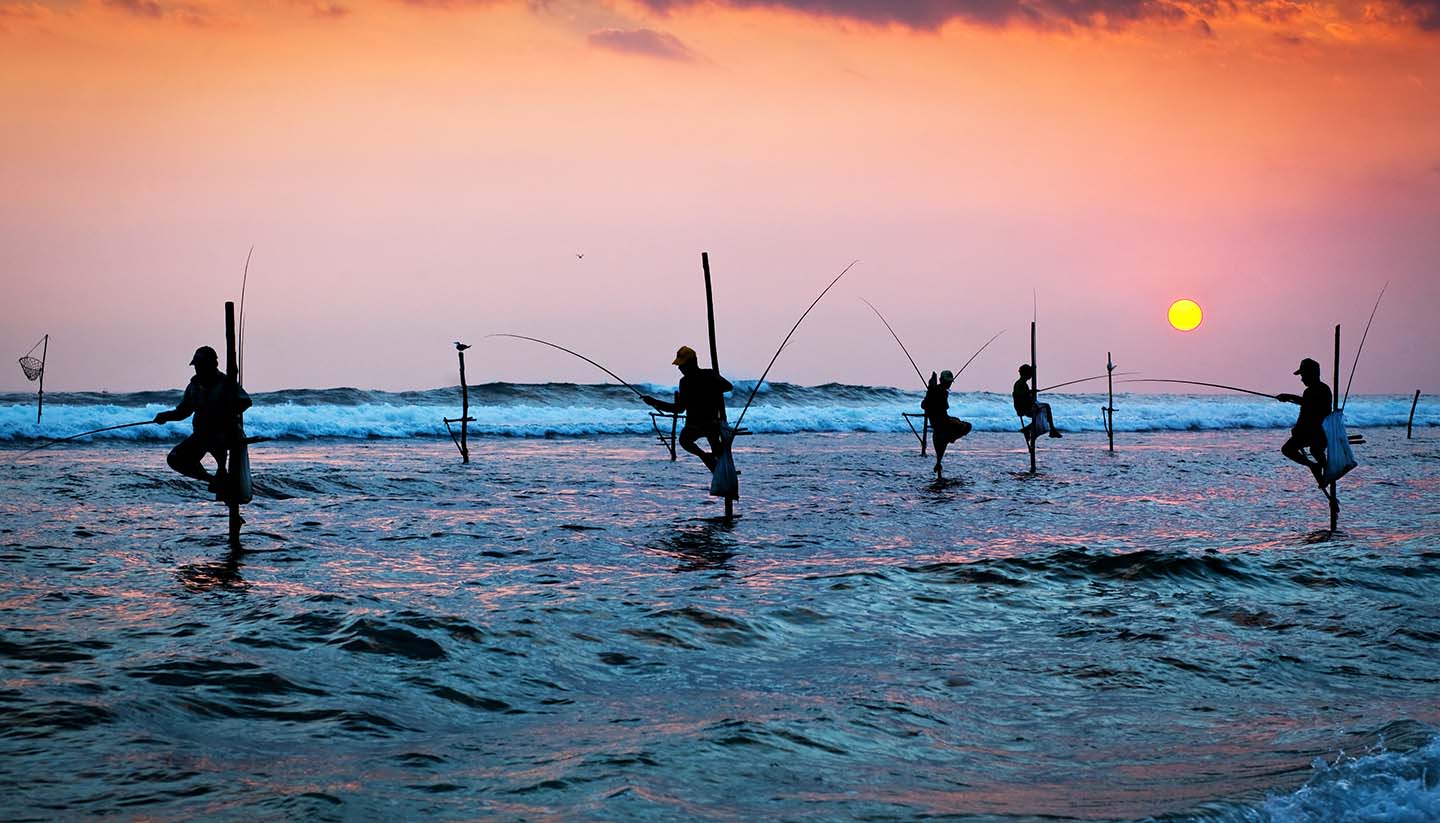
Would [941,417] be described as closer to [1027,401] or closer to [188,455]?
[1027,401]

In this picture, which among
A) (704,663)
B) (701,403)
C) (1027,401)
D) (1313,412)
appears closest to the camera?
(704,663)

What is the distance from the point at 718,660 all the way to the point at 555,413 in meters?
35.9

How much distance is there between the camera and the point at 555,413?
42.6 metres

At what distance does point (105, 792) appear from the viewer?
4.64 m

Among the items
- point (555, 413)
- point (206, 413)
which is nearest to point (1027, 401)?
point (206, 413)

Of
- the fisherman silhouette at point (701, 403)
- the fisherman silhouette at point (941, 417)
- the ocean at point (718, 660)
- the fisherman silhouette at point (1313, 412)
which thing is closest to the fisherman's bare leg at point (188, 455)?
the ocean at point (718, 660)

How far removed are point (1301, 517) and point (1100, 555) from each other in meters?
5.62

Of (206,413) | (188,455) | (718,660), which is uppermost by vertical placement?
(206,413)

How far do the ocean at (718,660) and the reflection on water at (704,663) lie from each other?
31 mm

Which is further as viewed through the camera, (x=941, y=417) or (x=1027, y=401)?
(x=1027, y=401)

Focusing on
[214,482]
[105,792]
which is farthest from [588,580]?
[105,792]

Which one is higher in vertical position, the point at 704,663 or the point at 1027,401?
the point at 1027,401

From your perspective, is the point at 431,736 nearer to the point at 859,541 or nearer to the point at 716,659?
the point at 716,659

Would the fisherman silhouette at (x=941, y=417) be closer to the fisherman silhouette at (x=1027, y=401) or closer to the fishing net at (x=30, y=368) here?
the fisherman silhouette at (x=1027, y=401)
